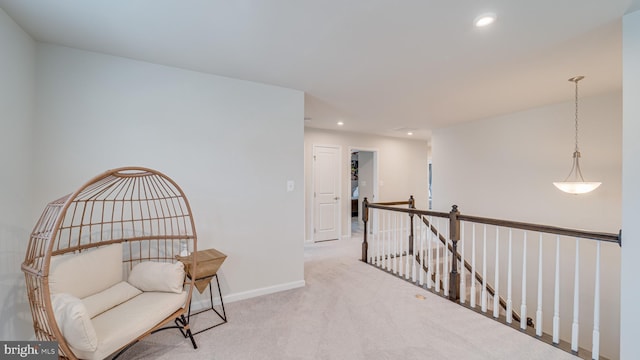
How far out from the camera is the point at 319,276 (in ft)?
11.8

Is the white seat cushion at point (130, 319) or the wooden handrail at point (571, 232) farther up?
the wooden handrail at point (571, 232)

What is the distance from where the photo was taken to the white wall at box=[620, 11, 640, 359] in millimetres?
1665

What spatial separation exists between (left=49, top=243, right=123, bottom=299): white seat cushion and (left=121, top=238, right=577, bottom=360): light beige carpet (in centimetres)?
57

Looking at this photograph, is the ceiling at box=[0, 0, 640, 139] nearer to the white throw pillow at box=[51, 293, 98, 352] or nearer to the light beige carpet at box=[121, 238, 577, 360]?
the white throw pillow at box=[51, 293, 98, 352]

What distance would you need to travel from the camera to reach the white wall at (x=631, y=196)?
167cm

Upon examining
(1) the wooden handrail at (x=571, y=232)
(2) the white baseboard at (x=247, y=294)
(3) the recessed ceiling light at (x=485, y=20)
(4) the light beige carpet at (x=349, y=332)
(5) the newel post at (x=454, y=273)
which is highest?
(3) the recessed ceiling light at (x=485, y=20)

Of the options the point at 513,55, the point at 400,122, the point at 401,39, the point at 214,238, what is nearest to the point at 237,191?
the point at 214,238

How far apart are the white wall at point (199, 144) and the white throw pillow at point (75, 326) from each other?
1155mm

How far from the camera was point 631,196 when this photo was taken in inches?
66.5

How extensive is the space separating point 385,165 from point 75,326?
596 cm

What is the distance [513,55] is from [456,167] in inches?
129

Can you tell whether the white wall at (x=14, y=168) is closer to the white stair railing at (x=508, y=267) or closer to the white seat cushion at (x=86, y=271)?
the white seat cushion at (x=86, y=271)

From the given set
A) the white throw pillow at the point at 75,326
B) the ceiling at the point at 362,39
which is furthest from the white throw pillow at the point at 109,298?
the ceiling at the point at 362,39

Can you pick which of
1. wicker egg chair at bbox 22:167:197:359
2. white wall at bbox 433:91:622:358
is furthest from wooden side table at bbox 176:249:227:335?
white wall at bbox 433:91:622:358
